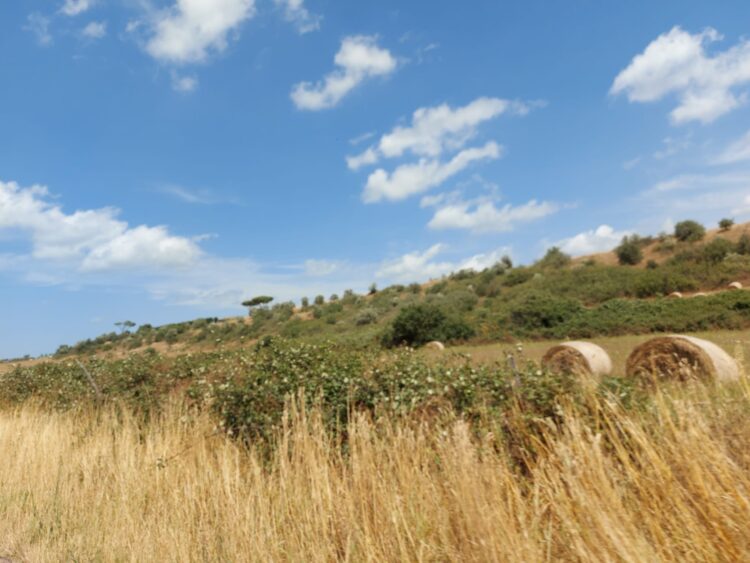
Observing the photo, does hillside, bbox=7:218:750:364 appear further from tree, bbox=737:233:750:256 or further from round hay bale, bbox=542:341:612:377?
round hay bale, bbox=542:341:612:377

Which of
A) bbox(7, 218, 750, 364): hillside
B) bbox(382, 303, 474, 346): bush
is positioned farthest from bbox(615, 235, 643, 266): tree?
bbox(382, 303, 474, 346): bush

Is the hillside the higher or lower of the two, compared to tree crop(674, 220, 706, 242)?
lower

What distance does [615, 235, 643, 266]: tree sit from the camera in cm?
3938

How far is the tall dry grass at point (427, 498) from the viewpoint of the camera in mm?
2510

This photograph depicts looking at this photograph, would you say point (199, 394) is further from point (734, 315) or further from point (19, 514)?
point (734, 315)

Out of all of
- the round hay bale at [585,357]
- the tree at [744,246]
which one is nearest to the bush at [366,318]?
A: the tree at [744,246]

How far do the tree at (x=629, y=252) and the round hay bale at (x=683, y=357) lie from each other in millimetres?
31893

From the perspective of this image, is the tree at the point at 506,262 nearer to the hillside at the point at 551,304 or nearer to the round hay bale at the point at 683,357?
the hillside at the point at 551,304

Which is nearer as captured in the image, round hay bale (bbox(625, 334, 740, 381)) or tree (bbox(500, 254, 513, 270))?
round hay bale (bbox(625, 334, 740, 381))

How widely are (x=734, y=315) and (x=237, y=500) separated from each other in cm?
2294

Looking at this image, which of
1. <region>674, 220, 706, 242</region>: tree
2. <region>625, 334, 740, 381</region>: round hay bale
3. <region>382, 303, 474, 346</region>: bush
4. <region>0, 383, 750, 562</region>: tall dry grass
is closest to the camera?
<region>0, 383, 750, 562</region>: tall dry grass

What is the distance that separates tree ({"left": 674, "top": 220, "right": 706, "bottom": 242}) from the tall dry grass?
42321mm

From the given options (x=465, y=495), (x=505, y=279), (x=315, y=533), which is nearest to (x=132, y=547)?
(x=315, y=533)

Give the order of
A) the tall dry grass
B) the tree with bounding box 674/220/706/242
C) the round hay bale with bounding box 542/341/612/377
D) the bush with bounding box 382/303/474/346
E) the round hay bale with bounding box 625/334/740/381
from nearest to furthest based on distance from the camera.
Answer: the tall dry grass, the round hay bale with bounding box 625/334/740/381, the round hay bale with bounding box 542/341/612/377, the bush with bounding box 382/303/474/346, the tree with bounding box 674/220/706/242
